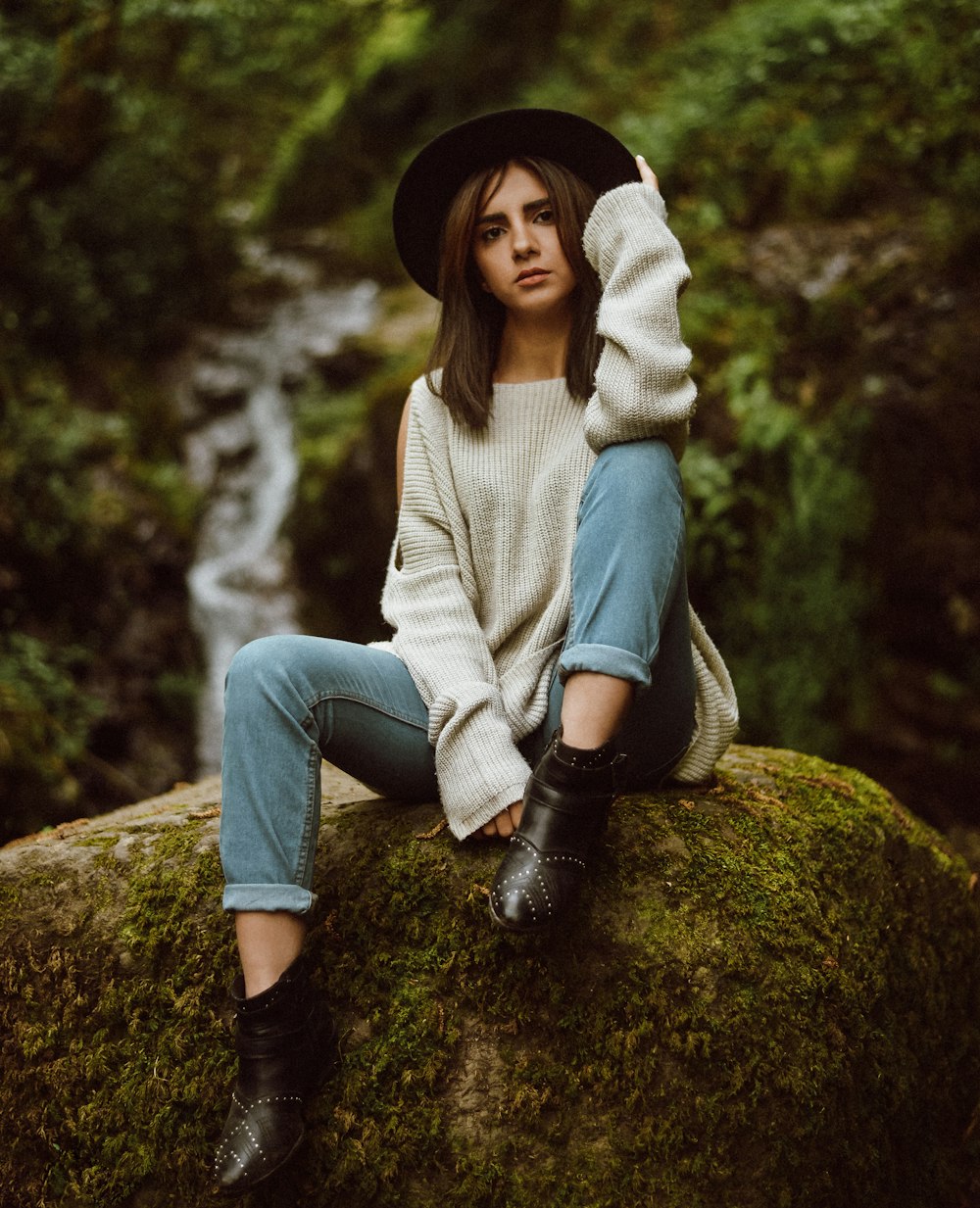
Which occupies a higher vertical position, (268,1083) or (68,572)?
(268,1083)

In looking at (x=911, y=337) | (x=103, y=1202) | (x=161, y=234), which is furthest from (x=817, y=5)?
(x=103, y=1202)

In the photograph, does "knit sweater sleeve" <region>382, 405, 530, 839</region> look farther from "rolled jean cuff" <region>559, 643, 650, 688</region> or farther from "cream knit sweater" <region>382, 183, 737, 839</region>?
"rolled jean cuff" <region>559, 643, 650, 688</region>

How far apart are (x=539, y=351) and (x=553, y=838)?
126cm

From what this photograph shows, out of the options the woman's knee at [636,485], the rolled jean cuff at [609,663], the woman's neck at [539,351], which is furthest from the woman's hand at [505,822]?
the woman's neck at [539,351]

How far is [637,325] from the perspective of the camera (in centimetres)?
217

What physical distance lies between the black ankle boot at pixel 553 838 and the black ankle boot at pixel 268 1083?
1.45 ft

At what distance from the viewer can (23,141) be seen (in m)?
6.98

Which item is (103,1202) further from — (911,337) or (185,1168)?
(911,337)

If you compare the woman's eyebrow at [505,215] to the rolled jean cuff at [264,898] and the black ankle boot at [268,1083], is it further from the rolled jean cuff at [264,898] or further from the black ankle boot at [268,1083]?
the black ankle boot at [268,1083]

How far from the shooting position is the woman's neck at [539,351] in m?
2.52

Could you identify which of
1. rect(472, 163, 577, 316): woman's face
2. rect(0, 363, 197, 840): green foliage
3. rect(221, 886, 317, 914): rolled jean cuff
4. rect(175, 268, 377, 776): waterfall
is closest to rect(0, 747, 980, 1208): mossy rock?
rect(221, 886, 317, 914): rolled jean cuff

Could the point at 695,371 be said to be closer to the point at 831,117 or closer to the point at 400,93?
the point at 831,117

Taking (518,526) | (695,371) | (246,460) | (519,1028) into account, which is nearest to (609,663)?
(518,526)

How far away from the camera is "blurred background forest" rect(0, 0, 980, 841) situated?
17.1 feet
